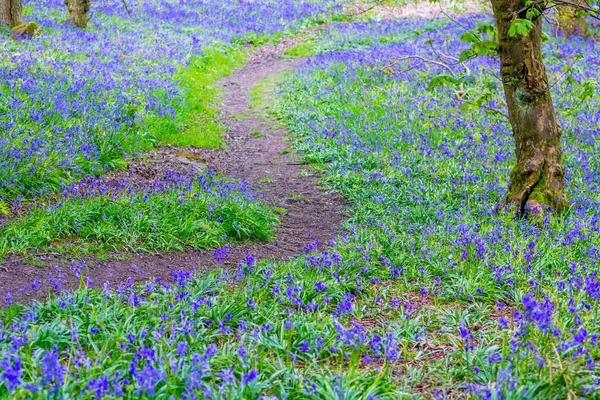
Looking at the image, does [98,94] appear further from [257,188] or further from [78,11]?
[78,11]

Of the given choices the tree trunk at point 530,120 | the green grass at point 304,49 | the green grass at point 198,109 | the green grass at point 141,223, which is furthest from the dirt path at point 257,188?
the green grass at point 304,49

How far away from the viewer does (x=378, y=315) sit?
4.77 meters

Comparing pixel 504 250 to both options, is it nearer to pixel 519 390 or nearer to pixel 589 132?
pixel 519 390

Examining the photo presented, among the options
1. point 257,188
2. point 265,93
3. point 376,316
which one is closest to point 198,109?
point 265,93

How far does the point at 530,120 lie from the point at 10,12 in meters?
13.4

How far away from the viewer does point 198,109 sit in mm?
13359

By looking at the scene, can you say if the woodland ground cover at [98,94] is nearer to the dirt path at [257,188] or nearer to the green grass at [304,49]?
the dirt path at [257,188]

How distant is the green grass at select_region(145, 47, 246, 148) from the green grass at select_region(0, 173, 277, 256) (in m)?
3.69

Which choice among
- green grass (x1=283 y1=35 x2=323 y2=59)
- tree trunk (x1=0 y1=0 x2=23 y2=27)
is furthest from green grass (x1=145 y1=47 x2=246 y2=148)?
tree trunk (x1=0 y1=0 x2=23 y2=27)

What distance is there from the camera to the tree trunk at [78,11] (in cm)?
1789

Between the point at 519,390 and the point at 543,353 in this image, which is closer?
the point at 519,390

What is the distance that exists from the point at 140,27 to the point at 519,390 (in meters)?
19.7

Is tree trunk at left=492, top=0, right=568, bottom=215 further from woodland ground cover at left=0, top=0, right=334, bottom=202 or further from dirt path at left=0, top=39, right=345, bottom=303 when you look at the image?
woodland ground cover at left=0, top=0, right=334, bottom=202

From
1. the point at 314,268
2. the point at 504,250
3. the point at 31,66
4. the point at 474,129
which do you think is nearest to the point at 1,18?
the point at 31,66
